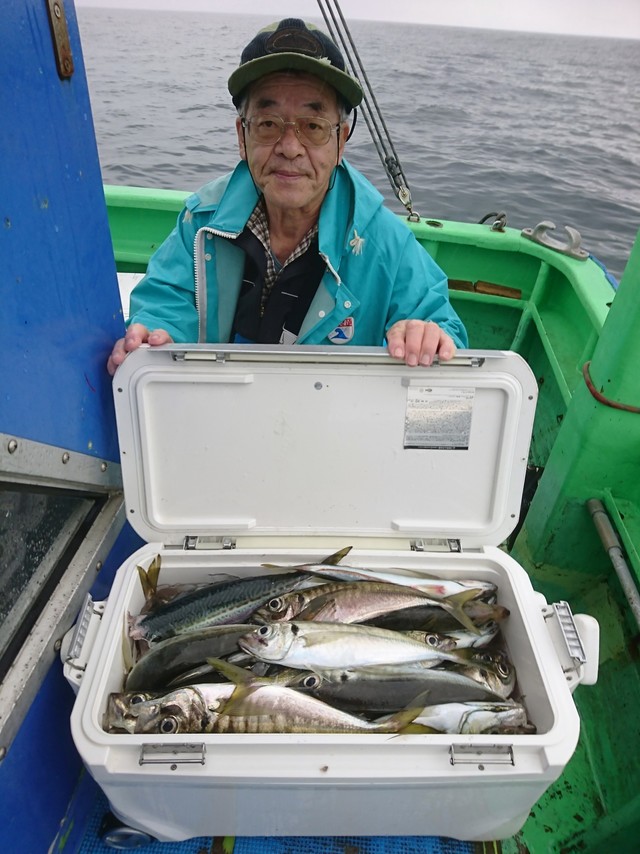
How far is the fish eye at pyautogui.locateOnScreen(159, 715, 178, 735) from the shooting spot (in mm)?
1309

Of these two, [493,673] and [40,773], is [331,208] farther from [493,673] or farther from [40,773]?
[40,773]

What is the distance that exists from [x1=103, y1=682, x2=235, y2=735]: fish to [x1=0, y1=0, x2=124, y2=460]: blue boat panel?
2.25 feet

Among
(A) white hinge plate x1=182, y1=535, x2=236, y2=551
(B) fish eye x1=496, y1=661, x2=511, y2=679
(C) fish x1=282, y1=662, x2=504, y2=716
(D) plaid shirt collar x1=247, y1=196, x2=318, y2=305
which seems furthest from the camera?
(D) plaid shirt collar x1=247, y1=196, x2=318, y2=305

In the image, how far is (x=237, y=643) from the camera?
59.1 inches

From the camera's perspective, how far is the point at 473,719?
1.38 metres

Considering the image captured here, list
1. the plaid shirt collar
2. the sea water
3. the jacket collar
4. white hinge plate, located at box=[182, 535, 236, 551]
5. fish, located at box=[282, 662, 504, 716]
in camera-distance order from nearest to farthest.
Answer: fish, located at box=[282, 662, 504, 716]
white hinge plate, located at box=[182, 535, 236, 551]
the jacket collar
the plaid shirt collar
the sea water

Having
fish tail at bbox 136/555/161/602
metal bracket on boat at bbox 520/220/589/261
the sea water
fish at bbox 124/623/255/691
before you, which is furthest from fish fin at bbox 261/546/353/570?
the sea water

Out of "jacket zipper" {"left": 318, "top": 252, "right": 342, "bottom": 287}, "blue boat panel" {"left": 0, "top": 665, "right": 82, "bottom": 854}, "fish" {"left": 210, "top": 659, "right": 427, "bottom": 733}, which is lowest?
"blue boat panel" {"left": 0, "top": 665, "right": 82, "bottom": 854}

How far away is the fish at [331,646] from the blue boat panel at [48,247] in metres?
0.76

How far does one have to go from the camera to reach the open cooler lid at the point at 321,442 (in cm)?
155

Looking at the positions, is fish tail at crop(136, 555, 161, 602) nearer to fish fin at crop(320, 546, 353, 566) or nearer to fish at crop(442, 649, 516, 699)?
fish fin at crop(320, 546, 353, 566)

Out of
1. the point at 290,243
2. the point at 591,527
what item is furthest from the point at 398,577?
the point at 290,243

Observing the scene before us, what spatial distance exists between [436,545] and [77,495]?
1.15 metres

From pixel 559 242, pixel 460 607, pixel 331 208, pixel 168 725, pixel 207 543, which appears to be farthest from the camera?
pixel 559 242
